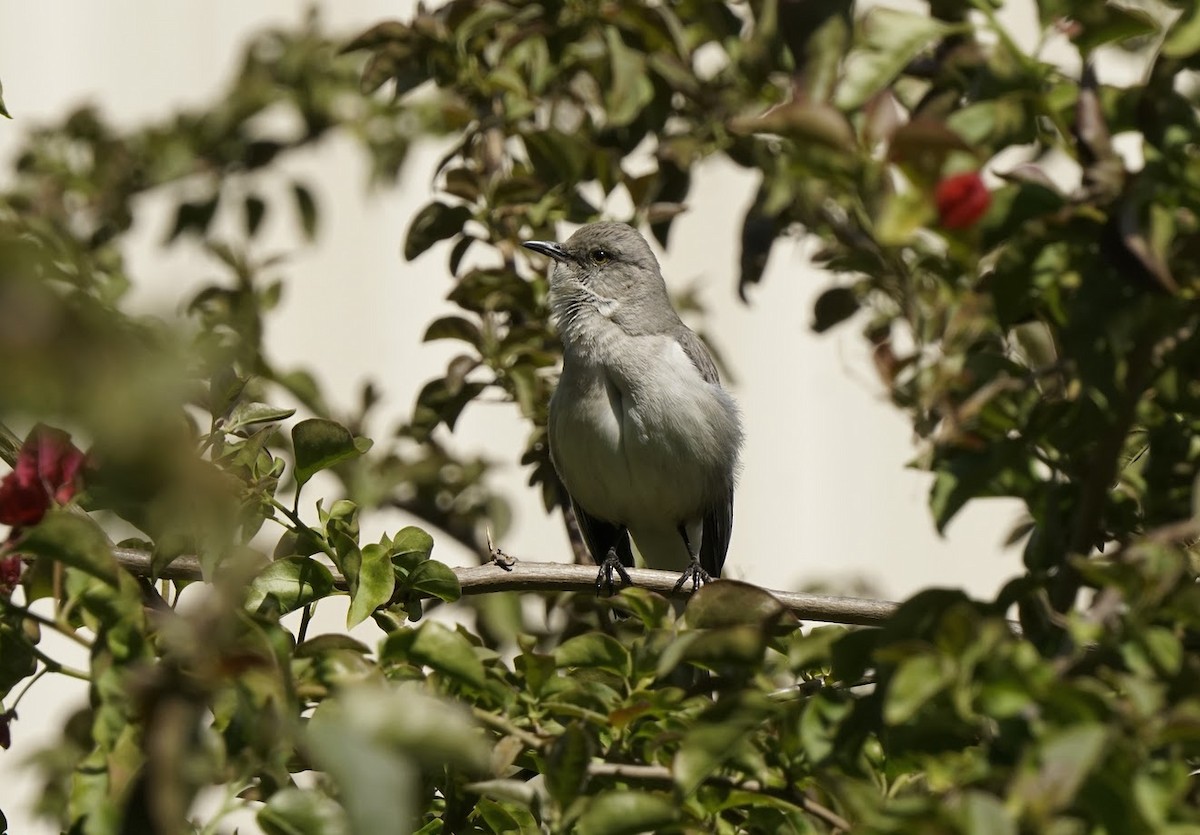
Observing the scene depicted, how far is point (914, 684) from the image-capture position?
1.51 meters

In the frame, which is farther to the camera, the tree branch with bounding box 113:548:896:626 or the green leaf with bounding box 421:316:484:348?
the green leaf with bounding box 421:316:484:348

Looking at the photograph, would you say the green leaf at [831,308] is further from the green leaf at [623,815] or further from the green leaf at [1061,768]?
the green leaf at [1061,768]

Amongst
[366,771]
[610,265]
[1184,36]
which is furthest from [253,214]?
[366,771]

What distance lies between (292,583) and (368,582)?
128 mm

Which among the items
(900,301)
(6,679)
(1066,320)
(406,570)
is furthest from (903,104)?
(6,679)

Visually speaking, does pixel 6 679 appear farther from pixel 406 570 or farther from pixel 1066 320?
pixel 1066 320

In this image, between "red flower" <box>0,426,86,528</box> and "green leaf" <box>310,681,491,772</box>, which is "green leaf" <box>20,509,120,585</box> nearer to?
"red flower" <box>0,426,86,528</box>

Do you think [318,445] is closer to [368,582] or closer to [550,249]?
[368,582]

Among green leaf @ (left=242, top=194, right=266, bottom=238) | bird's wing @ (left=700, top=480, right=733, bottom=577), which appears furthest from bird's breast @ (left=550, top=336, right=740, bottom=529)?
green leaf @ (left=242, top=194, right=266, bottom=238)

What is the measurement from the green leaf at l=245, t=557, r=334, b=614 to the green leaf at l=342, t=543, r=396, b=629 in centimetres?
5

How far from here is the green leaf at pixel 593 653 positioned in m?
2.17

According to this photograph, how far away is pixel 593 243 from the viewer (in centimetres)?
531

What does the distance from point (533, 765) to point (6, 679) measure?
2.81ft

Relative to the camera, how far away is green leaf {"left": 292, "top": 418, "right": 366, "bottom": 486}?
2.25 meters
